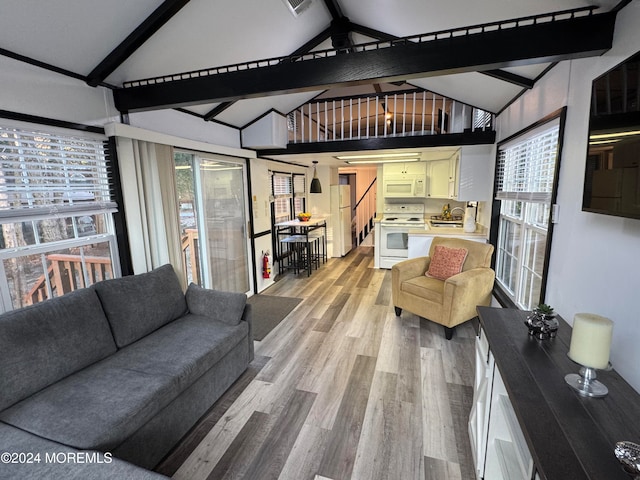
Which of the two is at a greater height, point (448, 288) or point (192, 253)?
point (192, 253)

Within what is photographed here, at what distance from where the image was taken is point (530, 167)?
2.53 meters

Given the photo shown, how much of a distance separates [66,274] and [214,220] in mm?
1719

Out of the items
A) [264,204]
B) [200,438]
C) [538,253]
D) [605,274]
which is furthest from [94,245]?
[538,253]

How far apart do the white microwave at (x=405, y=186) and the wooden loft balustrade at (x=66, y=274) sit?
4.74m

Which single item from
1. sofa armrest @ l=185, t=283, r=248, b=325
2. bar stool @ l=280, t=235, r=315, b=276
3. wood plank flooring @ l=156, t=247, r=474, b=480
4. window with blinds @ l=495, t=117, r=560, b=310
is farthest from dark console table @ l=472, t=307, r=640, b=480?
bar stool @ l=280, t=235, r=315, b=276

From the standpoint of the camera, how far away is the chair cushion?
10.4 feet

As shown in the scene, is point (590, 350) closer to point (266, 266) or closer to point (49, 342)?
point (49, 342)

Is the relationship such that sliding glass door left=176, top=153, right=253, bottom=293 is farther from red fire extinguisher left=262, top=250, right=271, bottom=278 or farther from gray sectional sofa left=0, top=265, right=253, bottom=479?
gray sectional sofa left=0, top=265, right=253, bottom=479

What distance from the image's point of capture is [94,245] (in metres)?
2.50

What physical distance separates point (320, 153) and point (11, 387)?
154 inches

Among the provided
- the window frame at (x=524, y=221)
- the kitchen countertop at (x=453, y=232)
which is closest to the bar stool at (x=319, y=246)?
the kitchen countertop at (x=453, y=232)

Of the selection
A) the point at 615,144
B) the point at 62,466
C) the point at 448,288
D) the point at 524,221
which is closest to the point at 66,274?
the point at 62,466

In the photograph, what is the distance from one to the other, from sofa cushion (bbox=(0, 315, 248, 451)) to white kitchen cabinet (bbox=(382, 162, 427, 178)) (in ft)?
15.0

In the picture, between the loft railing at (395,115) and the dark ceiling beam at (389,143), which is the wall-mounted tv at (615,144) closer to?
the dark ceiling beam at (389,143)
